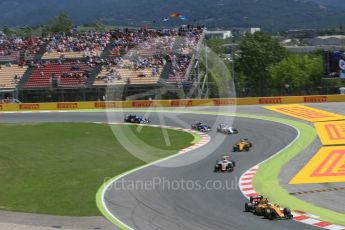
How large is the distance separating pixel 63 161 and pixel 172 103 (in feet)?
92.9

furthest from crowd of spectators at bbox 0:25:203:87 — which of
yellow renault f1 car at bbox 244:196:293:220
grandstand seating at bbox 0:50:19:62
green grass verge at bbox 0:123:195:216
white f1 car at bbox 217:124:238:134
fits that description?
yellow renault f1 car at bbox 244:196:293:220

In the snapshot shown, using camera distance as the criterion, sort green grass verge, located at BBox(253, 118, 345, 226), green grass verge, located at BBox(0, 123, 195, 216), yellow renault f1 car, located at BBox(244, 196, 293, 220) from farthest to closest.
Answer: green grass verge, located at BBox(0, 123, 195, 216) < green grass verge, located at BBox(253, 118, 345, 226) < yellow renault f1 car, located at BBox(244, 196, 293, 220)

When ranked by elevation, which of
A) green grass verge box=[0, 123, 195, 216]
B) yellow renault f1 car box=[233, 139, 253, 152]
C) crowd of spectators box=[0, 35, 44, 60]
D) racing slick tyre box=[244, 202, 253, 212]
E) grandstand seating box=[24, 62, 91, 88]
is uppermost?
crowd of spectators box=[0, 35, 44, 60]

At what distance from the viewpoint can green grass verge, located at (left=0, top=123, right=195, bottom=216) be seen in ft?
71.7

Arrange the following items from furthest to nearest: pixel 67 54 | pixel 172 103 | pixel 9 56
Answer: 1. pixel 9 56
2. pixel 67 54
3. pixel 172 103

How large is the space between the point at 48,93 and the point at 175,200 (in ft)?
155

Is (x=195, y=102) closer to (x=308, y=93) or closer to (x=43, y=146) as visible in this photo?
(x=308, y=93)

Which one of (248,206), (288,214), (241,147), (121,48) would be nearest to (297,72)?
(121,48)

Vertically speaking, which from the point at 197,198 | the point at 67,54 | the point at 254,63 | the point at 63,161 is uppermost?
the point at 67,54

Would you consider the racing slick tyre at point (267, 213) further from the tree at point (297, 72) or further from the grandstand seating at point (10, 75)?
the tree at point (297, 72)

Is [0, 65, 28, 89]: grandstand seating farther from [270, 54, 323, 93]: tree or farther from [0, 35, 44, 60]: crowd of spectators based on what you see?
[270, 54, 323, 93]: tree

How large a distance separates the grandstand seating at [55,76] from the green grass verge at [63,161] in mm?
17445

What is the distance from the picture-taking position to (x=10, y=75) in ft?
238

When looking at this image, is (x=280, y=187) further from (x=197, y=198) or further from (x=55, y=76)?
(x=55, y=76)
